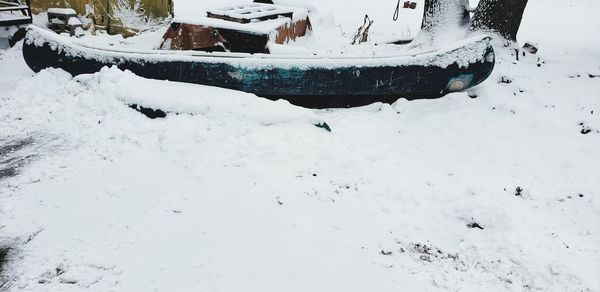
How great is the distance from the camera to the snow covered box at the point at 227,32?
669 centimetres

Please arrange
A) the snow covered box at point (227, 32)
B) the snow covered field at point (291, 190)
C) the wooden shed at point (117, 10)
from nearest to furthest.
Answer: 1. the snow covered field at point (291, 190)
2. the snow covered box at point (227, 32)
3. the wooden shed at point (117, 10)

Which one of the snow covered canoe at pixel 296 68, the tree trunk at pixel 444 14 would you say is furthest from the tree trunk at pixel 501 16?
the snow covered canoe at pixel 296 68

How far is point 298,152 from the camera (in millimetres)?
3879

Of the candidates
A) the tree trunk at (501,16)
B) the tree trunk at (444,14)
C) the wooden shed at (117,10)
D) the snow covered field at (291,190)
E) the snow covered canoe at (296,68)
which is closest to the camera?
the snow covered field at (291,190)

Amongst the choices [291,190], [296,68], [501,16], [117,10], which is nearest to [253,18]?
[296,68]

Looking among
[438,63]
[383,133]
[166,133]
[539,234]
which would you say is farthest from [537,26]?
[166,133]

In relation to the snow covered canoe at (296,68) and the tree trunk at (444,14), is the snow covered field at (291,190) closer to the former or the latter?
the snow covered canoe at (296,68)

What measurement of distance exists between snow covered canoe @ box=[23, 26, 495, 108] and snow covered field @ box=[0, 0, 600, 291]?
0.26 meters

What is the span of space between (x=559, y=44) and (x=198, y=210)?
7.48 metres

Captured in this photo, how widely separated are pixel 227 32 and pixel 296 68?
7.91ft

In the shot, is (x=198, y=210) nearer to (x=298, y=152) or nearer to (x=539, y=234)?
(x=298, y=152)

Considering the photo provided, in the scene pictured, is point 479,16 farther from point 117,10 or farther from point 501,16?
point 117,10

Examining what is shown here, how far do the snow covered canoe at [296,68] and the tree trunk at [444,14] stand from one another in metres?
1.51

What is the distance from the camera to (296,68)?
4.98 m
